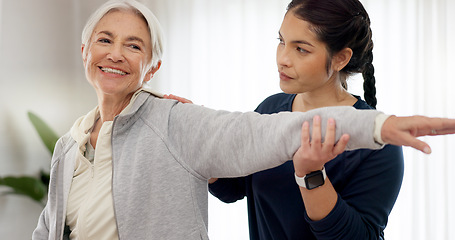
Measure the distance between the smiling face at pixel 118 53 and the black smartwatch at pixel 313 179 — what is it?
1.77ft

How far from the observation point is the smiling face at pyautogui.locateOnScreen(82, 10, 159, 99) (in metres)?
1.25

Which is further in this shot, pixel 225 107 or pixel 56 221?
pixel 225 107

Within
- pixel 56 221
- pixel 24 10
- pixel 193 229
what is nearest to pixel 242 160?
pixel 193 229

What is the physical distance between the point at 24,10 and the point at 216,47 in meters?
1.46

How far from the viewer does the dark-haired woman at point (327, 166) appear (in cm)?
121

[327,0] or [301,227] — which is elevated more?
[327,0]

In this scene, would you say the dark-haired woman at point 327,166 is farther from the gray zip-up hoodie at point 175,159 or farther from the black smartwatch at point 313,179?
the gray zip-up hoodie at point 175,159

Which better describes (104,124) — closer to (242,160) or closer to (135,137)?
(135,137)

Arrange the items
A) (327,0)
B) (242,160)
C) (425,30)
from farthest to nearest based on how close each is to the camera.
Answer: (425,30) < (327,0) < (242,160)

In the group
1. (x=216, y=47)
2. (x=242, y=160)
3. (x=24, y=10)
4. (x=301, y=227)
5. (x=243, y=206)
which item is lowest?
(x=243, y=206)

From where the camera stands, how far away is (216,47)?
3.41 metres

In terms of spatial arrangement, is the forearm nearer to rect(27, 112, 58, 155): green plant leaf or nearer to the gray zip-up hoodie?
the gray zip-up hoodie

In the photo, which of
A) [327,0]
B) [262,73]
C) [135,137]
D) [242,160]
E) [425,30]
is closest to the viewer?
[242,160]

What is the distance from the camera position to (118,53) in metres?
1.23
